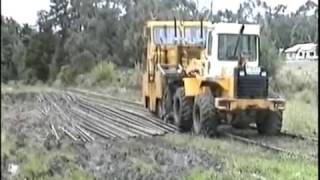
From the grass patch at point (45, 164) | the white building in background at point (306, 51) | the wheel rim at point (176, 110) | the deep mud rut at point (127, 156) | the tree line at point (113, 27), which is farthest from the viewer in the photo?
the tree line at point (113, 27)

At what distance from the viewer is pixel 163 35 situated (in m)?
17.7

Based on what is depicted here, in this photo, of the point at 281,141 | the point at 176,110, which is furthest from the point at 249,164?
the point at 176,110

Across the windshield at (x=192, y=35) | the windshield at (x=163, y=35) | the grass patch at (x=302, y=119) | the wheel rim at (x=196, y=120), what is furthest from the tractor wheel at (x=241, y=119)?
the windshield at (x=163, y=35)

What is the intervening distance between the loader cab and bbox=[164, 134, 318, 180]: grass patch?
161 cm

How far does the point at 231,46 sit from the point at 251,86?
34.6 inches

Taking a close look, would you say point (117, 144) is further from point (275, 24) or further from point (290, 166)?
point (275, 24)

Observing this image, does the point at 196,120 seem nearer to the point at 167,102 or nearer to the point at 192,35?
the point at 167,102

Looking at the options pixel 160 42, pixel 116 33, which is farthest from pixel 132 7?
pixel 160 42

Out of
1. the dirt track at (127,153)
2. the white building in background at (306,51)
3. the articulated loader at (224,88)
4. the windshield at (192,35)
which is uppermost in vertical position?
the windshield at (192,35)

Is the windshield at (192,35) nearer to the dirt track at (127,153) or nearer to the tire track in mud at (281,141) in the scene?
the tire track in mud at (281,141)

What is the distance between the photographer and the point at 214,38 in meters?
13.1

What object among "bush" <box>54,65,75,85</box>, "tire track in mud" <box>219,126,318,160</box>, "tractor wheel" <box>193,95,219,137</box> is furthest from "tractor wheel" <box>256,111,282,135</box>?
"bush" <box>54,65,75,85</box>

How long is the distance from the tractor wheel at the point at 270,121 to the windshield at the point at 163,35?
4.29 metres

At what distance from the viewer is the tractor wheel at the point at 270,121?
13758mm
